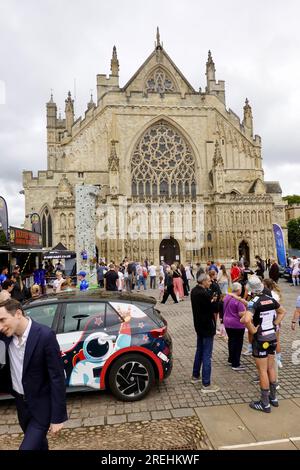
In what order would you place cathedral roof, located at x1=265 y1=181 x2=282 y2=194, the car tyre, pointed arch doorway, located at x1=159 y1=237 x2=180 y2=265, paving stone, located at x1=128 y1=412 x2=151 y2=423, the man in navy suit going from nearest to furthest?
the man in navy suit
paving stone, located at x1=128 y1=412 x2=151 y2=423
the car tyre
pointed arch doorway, located at x1=159 y1=237 x2=180 y2=265
cathedral roof, located at x1=265 y1=181 x2=282 y2=194

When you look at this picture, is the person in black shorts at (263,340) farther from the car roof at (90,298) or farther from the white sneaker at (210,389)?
the car roof at (90,298)

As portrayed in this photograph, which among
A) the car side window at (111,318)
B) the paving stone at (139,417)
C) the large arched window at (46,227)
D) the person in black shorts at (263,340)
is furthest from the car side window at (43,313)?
the large arched window at (46,227)

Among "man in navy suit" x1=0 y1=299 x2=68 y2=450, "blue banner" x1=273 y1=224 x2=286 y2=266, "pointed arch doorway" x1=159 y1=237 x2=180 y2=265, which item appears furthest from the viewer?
"pointed arch doorway" x1=159 y1=237 x2=180 y2=265

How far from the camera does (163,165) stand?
1355 inches

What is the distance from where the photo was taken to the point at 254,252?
32.9 metres

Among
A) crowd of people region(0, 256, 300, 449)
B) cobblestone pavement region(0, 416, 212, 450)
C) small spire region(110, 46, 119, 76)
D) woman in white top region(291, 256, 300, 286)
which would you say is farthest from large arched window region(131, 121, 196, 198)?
cobblestone pavement region(0, 416, 212, 450)

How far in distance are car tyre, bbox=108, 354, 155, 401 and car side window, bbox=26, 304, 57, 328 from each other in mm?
1253

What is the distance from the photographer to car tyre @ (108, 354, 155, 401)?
5.17m

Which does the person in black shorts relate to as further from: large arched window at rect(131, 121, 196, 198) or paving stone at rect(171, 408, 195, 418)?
large arched window at rect(131, 121, 196, 198)

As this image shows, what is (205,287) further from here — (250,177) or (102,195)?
(250,177)

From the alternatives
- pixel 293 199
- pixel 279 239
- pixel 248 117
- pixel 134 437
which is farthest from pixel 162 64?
pixel 293 199

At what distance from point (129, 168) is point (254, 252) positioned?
1469cm

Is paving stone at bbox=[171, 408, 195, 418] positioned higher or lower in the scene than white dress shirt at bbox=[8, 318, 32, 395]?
lower

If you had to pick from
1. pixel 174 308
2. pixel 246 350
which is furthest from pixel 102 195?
pixel 246 350
